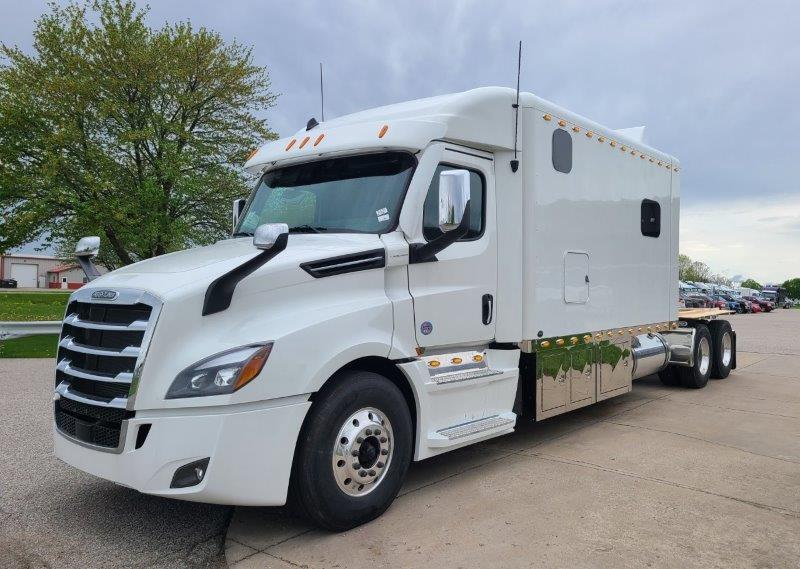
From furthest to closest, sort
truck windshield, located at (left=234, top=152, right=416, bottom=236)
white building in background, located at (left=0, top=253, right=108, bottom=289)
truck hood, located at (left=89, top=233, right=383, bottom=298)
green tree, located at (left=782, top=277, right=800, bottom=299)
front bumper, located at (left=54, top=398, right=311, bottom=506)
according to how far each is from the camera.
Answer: green tree, located at (left=782, top=277, right=800, bottom=299)
white building in background, located at (left=0, top=253, right=108, bottom=289)
truck windshield, located at (left=234, top=152, right=416, bottom=236)
truck hood, located at (left=89, top=233, right=383, bottom=298)
front bumper, located at (left=54, top=398, right=311, bottom=506)

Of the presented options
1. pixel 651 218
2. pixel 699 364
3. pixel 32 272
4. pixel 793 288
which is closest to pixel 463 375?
pixel 651 218

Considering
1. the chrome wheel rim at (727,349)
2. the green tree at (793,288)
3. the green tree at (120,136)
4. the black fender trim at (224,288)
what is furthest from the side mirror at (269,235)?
the green tree at (793,288)

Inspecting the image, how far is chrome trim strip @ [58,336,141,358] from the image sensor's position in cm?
370

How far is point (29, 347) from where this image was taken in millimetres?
14109

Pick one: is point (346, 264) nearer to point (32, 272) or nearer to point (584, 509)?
point (584, 509)

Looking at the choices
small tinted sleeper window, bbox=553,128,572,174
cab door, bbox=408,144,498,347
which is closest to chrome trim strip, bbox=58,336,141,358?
cab door, bbox=408,144,498,347

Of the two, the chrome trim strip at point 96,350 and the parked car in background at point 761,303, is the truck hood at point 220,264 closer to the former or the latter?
the chrome trim strip at point 96,350

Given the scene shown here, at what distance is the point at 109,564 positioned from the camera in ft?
12.3

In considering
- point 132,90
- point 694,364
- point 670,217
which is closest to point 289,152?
point 670,217

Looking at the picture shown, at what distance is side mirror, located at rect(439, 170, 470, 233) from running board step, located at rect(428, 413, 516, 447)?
1572mm

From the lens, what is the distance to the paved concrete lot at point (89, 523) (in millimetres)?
3861

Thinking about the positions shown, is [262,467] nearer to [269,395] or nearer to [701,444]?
[269,395]

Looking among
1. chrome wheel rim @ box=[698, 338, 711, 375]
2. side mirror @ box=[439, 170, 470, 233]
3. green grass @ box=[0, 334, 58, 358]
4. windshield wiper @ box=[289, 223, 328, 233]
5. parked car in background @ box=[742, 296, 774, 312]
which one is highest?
side mirror @ box=[439, 170, 470, 233]

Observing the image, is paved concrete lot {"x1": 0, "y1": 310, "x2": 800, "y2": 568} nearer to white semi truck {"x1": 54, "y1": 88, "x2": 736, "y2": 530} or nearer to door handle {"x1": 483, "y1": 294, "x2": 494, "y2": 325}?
white semi truck {"x1": 54, "y1": 88, "x2": 736, "y2": 530}
